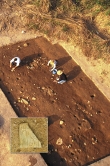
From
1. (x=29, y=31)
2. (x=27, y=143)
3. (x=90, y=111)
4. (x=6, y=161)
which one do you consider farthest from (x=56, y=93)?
(x=29, y=31)

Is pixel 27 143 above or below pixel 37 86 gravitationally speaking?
below

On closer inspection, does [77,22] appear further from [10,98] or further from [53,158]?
[53,158]

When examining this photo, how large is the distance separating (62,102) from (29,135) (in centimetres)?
182

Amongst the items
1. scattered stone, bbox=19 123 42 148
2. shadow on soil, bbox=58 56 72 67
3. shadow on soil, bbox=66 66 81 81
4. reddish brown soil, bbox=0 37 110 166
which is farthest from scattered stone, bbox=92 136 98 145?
shadow on soil, bbox=58 56 72 67

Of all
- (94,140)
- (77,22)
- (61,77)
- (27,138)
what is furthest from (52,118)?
(77,22)

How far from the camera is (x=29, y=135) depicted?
8.03 meters

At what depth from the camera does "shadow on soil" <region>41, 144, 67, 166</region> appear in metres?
7.56

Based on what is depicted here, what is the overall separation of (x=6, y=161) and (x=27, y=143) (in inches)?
34.5

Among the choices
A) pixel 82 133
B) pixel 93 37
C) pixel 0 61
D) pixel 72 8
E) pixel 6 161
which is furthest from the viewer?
pixel 72 8

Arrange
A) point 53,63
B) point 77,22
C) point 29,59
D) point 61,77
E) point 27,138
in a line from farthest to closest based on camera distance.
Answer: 1. point 77,22
2. point 29,59
3. point 53,63
4. point 61,77
5. point 27,138

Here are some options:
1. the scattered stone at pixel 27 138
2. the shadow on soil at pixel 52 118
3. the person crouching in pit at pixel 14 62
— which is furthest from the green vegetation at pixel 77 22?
the scattered stone at pixel 27 138

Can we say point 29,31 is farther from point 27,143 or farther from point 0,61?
point 27,143

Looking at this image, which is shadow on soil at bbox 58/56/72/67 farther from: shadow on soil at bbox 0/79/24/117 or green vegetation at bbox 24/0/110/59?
shadow on soil at bbox 0/79/24/117

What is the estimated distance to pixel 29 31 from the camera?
37.7 ft
